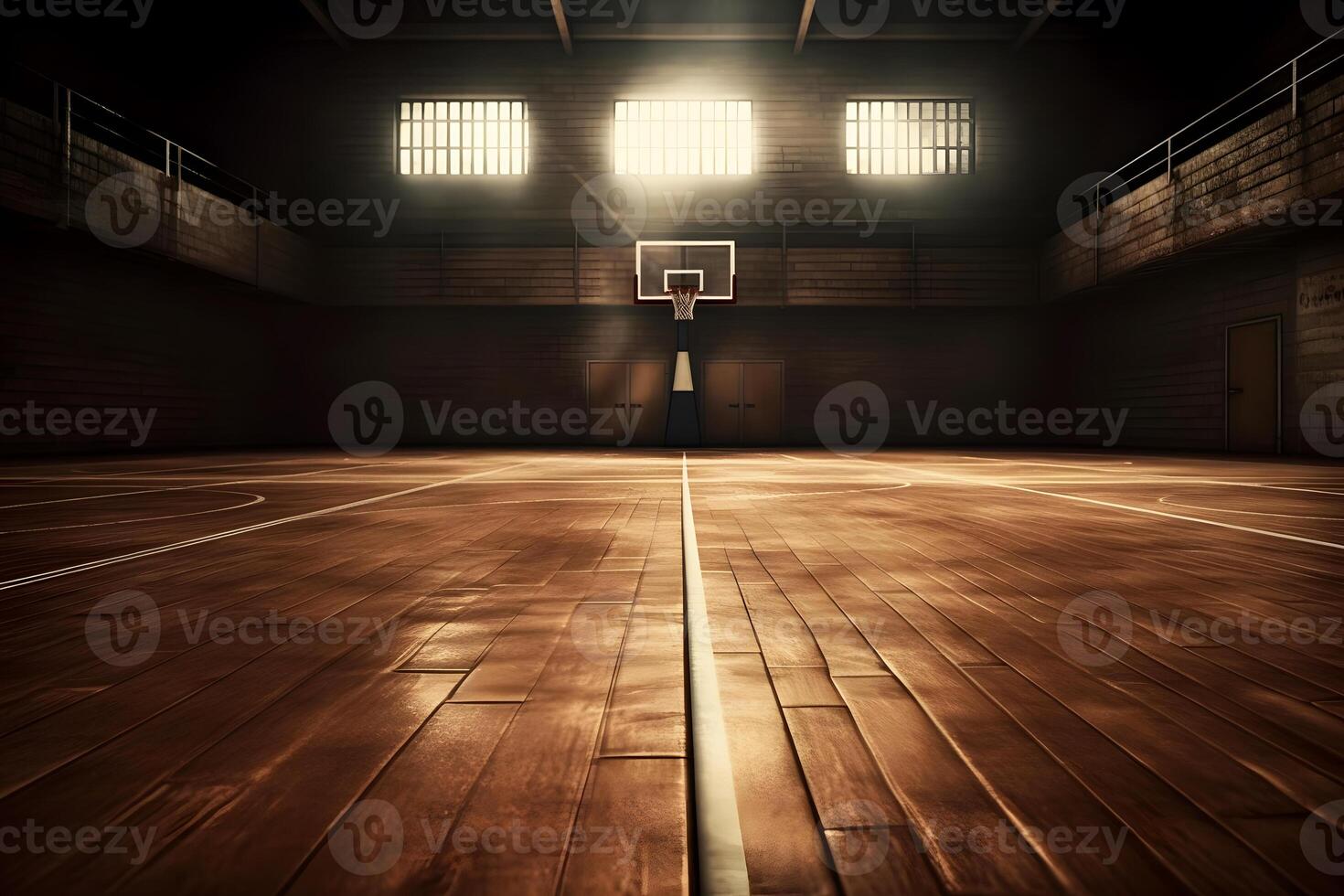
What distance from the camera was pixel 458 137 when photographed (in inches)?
601

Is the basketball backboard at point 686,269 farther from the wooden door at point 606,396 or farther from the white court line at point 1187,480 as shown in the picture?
the white court line at point 1187,480

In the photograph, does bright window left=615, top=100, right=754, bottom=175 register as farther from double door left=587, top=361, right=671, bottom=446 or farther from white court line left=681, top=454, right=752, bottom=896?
white court line left=681, top=454, right=752, bottom=896

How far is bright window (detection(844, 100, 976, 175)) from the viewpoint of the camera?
15.1 metres

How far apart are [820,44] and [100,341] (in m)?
13.3

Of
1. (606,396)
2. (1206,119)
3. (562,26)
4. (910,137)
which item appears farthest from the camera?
(606,396)

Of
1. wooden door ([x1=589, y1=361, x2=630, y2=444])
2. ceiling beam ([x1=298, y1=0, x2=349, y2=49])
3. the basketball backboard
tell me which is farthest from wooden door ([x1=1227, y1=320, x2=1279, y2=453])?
ceiling beam ([x1=298, y1=0, x2=349, y2=49])

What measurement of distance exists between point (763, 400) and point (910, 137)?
590 cm

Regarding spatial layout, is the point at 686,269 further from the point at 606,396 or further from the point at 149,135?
the point at 149,135

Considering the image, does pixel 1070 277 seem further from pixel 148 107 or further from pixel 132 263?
pixel 148 107

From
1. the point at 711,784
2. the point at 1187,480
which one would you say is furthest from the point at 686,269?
the point at 711,784

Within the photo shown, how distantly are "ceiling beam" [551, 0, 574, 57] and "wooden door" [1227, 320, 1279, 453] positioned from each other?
38.9ft

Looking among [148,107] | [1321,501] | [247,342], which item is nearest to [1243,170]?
[1321,501]

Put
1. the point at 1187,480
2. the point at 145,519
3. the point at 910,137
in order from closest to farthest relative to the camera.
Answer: the point at 145,519, the point at 1187,480, the point at 910,137

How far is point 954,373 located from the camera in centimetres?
1540
